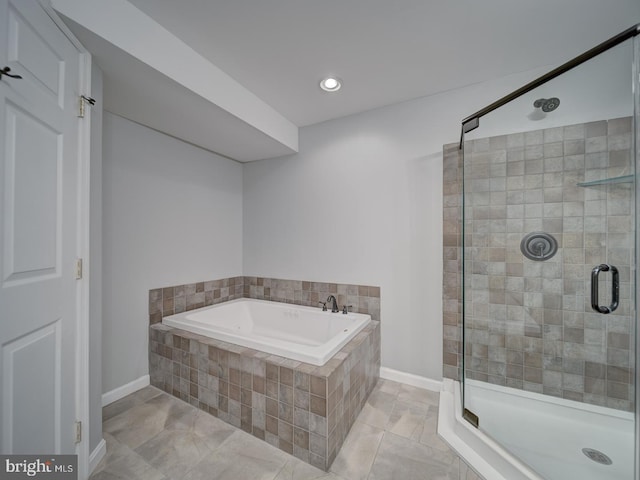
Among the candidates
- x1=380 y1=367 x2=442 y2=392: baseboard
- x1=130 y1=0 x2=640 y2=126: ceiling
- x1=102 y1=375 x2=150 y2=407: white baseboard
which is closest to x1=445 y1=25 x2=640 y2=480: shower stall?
x1=380 y1=367 x2=442 y2=392: baseboard

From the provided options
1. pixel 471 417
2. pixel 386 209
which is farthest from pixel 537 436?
pixel 386 209

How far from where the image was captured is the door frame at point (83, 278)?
134cm

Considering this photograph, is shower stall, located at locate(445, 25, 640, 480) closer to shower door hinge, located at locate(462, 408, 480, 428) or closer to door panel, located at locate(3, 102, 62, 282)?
shower door hinge, located at locate(462, 408, 480, 428)

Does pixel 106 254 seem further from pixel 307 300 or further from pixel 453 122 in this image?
pixel 453 122

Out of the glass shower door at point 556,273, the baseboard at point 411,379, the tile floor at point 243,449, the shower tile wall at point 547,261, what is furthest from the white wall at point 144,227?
the glass shower door at point 556,273

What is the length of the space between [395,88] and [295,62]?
889 mm

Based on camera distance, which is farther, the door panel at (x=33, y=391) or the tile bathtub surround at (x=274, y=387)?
the tile bathtub surround at (x=274, y=387)

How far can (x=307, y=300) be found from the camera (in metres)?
2.97

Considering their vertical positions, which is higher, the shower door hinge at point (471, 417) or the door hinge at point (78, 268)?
the door hinge at point (78, 268)

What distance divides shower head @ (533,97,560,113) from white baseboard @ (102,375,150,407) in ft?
12.2

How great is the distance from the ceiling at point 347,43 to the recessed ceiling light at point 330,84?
63 millimetres

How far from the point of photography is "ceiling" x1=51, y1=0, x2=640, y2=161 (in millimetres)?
1466

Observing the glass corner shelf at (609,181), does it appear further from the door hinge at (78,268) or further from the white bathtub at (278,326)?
the door hinge at (78,268)

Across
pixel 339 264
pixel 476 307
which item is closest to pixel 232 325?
pixel 339 264
